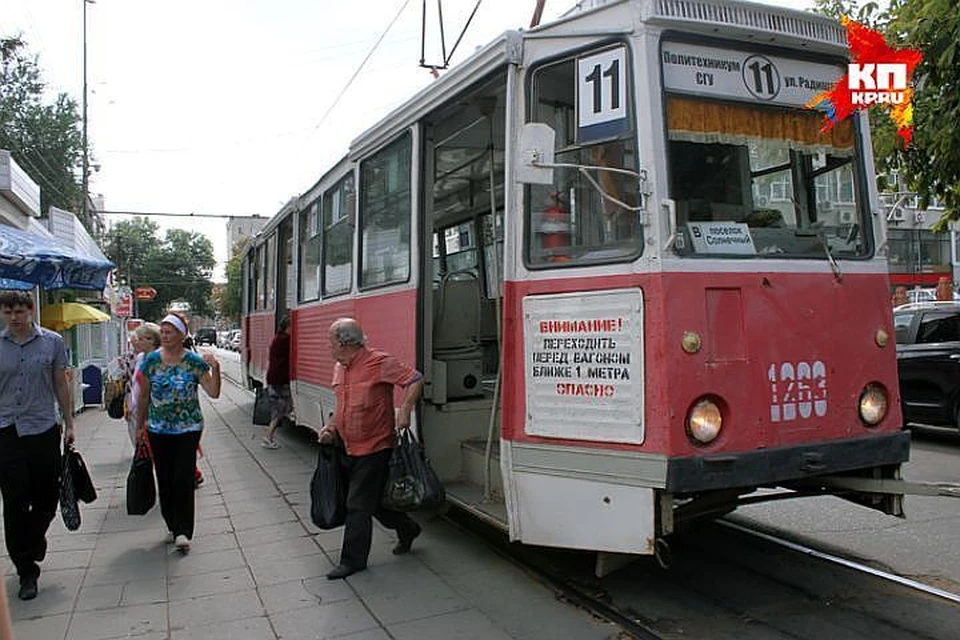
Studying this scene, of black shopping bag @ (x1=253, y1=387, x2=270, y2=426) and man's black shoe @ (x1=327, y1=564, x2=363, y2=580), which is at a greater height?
black shopping bag @ (x1=253, y1=387, x2=270, y2=426)

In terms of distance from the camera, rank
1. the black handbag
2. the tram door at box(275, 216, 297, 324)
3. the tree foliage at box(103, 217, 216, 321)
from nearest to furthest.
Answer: the black handbag → the tram door at box(275, 216, 297, 324) → the tree foliage at box(103, 217, 216, 321)

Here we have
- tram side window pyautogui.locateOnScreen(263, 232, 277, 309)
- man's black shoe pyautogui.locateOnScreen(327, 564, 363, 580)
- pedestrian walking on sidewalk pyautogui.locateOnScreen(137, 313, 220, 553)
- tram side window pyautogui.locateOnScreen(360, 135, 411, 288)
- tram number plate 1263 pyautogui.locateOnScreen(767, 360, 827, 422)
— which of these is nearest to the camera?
tram number plate 1263 pyautogui.locateOnScreen(767, 360, 827, 422)

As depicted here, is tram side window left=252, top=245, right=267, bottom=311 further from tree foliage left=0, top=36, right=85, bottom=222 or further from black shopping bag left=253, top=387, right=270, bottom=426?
tree foliage left=0, top=36, right=85, bottom=222

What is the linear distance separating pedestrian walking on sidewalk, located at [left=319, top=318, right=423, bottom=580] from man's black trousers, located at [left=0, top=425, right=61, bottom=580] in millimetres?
1696

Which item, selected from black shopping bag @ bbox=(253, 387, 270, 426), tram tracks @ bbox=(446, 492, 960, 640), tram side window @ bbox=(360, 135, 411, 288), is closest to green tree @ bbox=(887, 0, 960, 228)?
tram tracks @ bbox=(446, 492, 960, 640)

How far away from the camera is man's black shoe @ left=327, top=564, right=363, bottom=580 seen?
516 centimetres

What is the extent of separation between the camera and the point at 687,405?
3928 millimetres

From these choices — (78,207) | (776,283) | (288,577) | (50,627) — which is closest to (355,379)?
(288,577)

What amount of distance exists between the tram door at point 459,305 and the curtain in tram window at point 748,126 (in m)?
1.19

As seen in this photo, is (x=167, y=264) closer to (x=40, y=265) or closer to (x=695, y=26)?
(x=40, y=265)

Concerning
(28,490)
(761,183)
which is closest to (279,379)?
(28,490)

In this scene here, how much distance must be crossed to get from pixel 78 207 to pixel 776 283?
34.6 metres

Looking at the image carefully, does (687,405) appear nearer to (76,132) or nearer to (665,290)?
(665,290)

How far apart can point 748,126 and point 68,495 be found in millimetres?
4776
